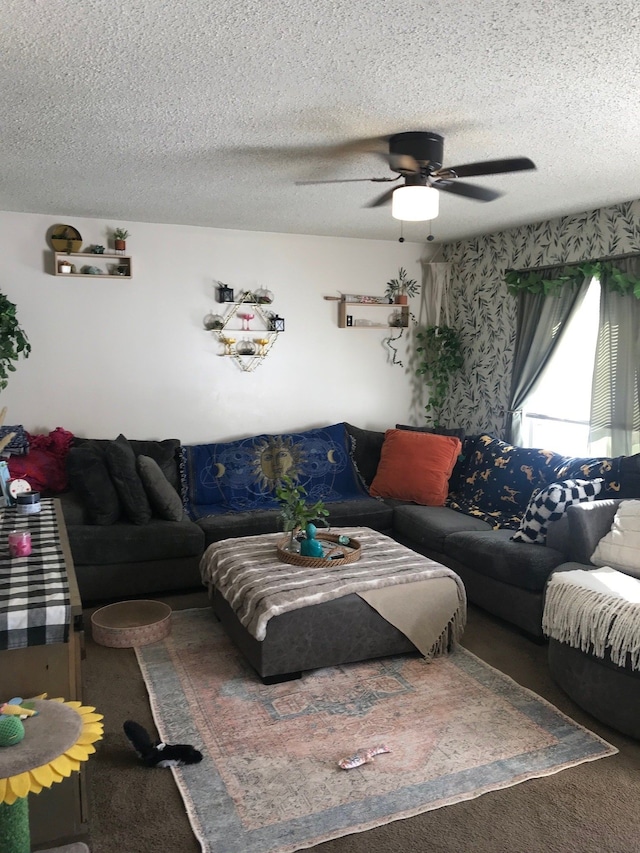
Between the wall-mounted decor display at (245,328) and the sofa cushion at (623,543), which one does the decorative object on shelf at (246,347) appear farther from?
the sofa cushion at (623,543)

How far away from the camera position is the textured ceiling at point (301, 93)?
74.0 inches

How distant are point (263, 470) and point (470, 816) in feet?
10.1

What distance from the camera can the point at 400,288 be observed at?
5840mm

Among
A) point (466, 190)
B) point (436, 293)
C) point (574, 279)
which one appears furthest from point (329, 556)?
point (436, 293)

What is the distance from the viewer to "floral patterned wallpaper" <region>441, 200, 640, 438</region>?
4.40m

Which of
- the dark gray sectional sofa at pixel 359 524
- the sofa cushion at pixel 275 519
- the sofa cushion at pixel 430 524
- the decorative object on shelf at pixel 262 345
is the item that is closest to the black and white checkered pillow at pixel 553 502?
the dark gray sectional sofa at pixel 359 524

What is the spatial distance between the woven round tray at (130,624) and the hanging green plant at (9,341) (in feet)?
5.89

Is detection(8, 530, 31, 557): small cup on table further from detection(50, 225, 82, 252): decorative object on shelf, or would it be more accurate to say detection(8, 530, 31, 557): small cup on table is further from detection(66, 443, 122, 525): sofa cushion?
detection(50, 225, 82, 252): decorative object on shelf

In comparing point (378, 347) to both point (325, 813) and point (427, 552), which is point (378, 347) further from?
point (325, 813)

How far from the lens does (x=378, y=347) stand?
582cm

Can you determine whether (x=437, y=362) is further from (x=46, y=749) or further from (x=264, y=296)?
(x=46, y=749)

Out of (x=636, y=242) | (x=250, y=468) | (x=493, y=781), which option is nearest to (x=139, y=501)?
(x=250, y=468)

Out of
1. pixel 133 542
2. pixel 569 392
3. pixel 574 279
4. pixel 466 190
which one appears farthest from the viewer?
pixel 569 392

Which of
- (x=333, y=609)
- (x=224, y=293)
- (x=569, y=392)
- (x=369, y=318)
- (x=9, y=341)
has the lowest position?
(x=333, y=609)
